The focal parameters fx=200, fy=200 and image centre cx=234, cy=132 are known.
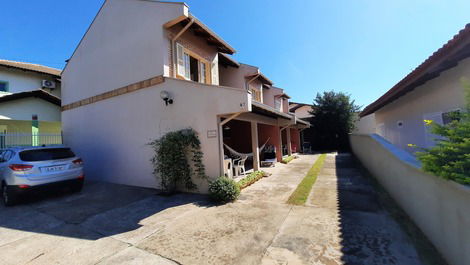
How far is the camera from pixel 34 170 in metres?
5.86

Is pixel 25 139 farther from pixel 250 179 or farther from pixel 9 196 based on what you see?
pixel 250 179

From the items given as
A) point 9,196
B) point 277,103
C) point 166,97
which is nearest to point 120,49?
point 166,97

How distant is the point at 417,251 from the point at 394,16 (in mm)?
7163

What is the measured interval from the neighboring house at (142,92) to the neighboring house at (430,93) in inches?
157

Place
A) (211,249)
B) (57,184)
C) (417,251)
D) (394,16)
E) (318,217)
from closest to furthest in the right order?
(417,251) < (211,249) < (318,217) < (57,184) < (394,16)

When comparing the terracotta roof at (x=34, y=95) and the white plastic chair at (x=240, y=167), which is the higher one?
the terracotta roof at (x=34, y=95)

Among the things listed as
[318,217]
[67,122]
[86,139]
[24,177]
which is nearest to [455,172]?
[318,217]

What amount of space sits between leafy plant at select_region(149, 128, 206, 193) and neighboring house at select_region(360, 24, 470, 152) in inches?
223

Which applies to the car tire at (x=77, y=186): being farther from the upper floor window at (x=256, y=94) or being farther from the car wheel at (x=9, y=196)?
the upper floor window at (x=256, y=94)

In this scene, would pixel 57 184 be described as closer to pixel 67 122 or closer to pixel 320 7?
→ pixel 67 122

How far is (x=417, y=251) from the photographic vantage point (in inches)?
122

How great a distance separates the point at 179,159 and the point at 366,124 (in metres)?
20.7

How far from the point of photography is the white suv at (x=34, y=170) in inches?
227

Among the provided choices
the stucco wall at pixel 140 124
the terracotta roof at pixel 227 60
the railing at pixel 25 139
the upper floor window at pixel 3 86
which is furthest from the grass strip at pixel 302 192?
the upper floor window at pixel 3 86
